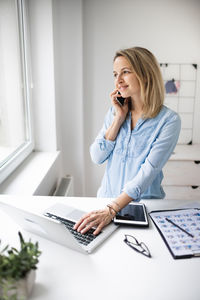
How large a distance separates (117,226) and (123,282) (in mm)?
296

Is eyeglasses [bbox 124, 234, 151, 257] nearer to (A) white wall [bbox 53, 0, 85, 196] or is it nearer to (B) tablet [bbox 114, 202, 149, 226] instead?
(B) tablet [bbox 114, 202, 149, 226]

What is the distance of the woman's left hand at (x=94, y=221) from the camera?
1.00m

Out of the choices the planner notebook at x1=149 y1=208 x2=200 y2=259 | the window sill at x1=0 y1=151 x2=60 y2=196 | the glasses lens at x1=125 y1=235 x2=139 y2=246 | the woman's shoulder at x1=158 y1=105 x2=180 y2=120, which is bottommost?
the window sill at x1=0 y1=151 x2=60 y2=196

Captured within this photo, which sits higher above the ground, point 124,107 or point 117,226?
point 124,107

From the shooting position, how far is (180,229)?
101 centimetres

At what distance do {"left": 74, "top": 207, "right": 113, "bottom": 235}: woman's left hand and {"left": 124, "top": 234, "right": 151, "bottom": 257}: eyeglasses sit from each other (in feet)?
0.33

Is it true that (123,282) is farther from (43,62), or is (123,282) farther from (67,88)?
(67,88)

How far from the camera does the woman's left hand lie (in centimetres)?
100

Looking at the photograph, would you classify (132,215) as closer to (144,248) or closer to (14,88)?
(144,248)

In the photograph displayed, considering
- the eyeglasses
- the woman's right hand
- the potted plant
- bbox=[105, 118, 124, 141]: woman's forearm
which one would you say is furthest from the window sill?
the potted plant

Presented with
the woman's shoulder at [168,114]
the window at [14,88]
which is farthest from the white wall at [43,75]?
the woman's shoulder at [168,114]

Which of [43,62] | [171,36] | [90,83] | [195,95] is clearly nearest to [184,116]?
[195,95]

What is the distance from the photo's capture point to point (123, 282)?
76 centimetres

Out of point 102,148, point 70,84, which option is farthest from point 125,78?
point 70,84
